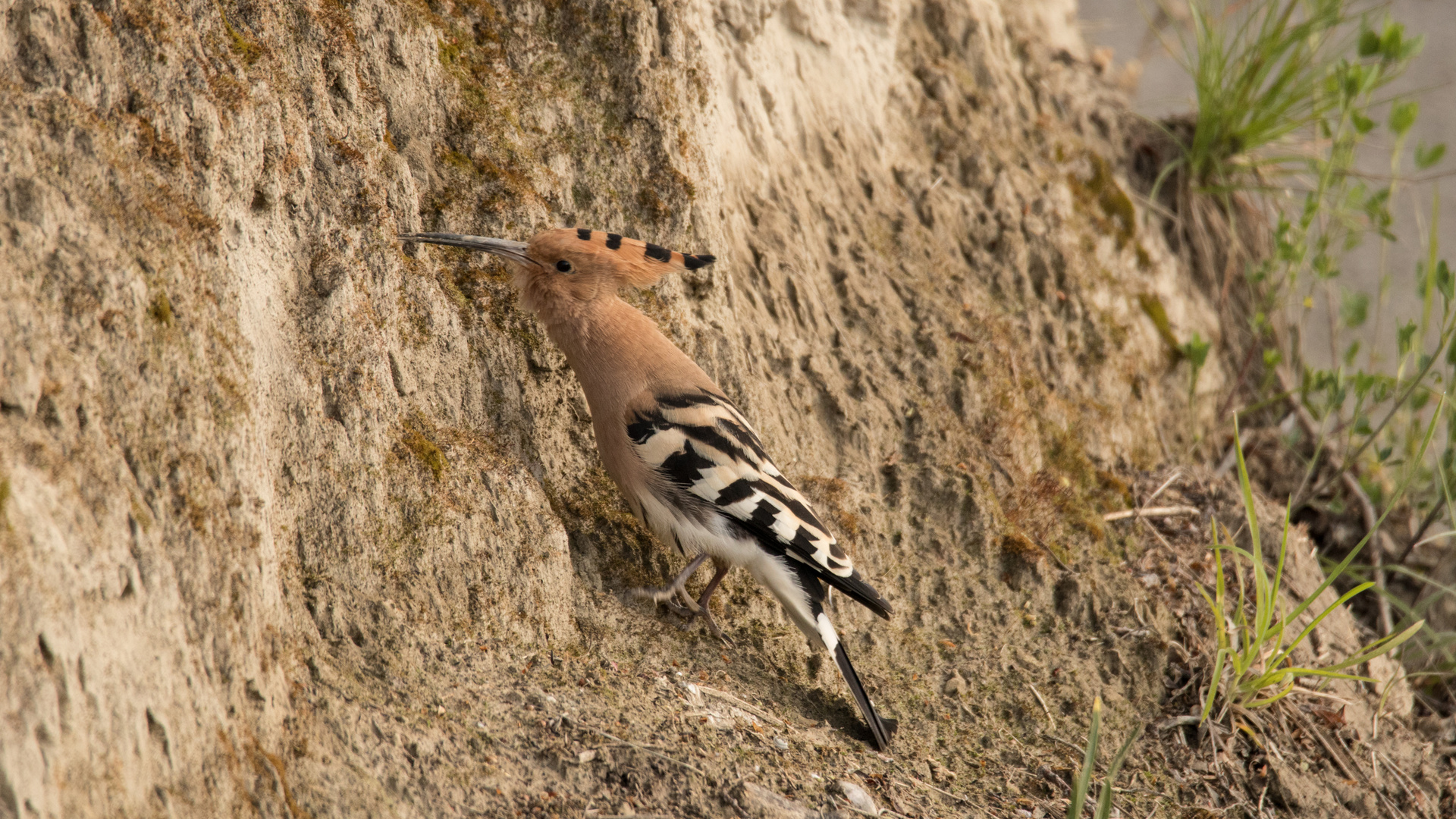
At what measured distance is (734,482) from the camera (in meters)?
2.93

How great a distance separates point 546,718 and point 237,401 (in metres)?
0.96

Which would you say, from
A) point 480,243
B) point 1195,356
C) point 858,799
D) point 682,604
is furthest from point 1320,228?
point 480,243

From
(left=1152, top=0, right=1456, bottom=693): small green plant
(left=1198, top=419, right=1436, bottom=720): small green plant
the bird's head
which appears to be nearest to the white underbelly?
the bird's head

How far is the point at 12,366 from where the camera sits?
6.02 feet

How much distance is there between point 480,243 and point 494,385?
403 mm

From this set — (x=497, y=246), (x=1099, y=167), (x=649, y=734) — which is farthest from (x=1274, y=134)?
(x=649, y=734)

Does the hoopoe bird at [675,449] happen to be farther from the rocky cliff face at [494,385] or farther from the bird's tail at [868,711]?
the rocky cliff face at [494,385]

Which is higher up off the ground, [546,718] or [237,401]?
[237,401]

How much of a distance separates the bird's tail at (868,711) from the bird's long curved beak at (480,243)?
1.45 m

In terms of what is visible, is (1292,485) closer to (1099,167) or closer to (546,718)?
(1099,167)

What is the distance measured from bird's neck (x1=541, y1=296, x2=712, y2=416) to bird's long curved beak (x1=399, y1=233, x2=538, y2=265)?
187 millimetres

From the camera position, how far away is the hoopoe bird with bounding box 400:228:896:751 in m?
2.88

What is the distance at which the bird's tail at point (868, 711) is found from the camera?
276 cm

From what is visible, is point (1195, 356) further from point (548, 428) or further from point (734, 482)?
point (548, 428)
